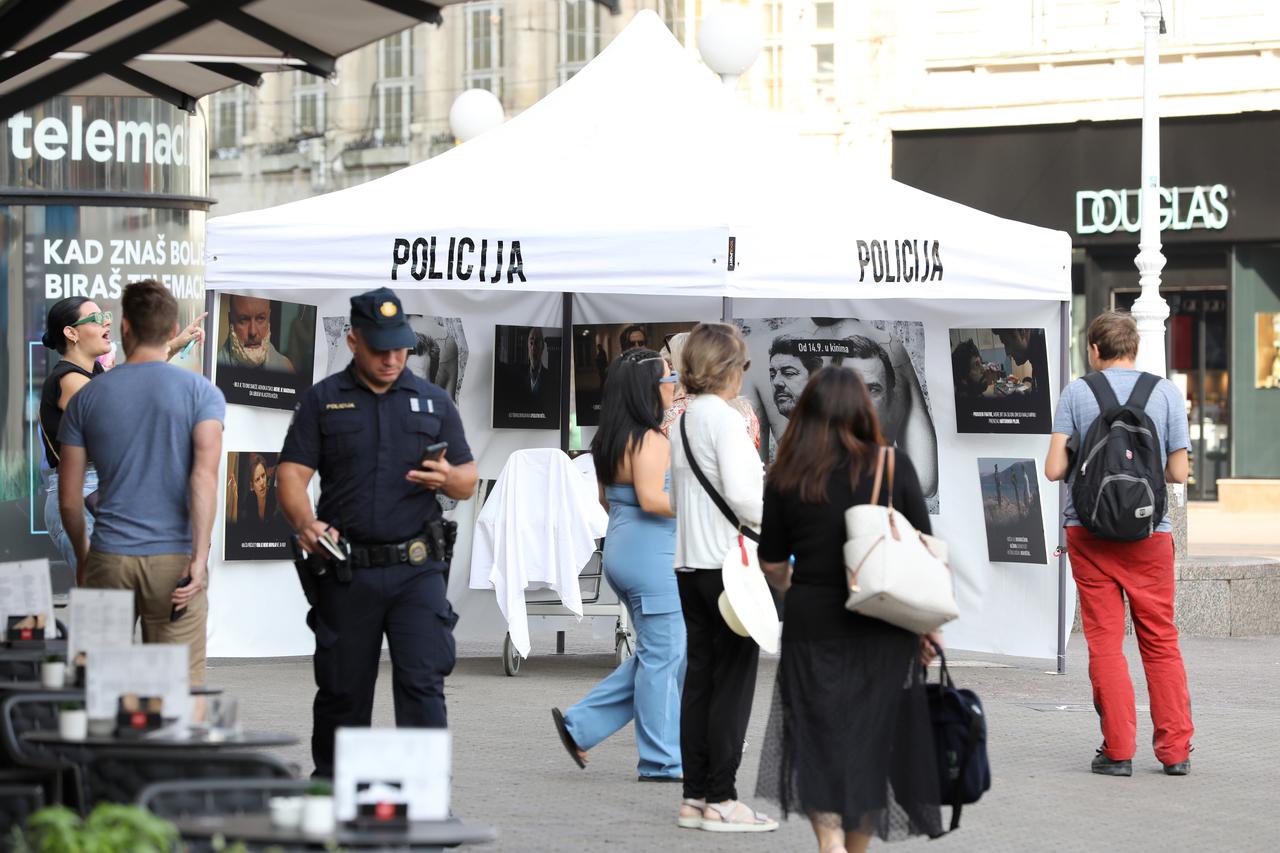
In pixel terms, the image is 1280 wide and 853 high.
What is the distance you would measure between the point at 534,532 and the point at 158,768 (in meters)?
6.75

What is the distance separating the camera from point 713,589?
703 cm

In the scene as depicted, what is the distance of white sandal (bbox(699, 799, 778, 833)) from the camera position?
23.0 ft

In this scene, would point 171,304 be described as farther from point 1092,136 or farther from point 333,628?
point 1092,136

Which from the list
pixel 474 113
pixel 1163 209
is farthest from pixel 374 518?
pixel 1163 209

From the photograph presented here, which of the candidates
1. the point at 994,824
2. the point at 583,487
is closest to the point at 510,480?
the point at 583,487

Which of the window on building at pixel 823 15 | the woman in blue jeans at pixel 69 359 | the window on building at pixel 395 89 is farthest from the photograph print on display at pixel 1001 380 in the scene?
the window on building at pixel 395 89

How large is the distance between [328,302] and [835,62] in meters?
19.2

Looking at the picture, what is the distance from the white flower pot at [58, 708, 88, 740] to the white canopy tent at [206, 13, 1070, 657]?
19.4 feet

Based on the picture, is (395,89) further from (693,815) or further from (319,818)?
(319,818)

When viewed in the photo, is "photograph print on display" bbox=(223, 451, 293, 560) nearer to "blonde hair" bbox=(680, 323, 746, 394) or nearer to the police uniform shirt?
"blonde hair" bbox=(680, 323, 746, 394)

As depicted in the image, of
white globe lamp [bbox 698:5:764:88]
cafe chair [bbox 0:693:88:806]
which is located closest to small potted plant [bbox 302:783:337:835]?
cafe chair [bbox 0:693:88:806]

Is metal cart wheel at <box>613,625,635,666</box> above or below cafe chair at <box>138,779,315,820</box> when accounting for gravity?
below

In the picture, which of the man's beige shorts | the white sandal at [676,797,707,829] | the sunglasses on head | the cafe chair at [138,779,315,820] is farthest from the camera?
the sunglasses on head

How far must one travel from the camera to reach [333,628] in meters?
6.25
